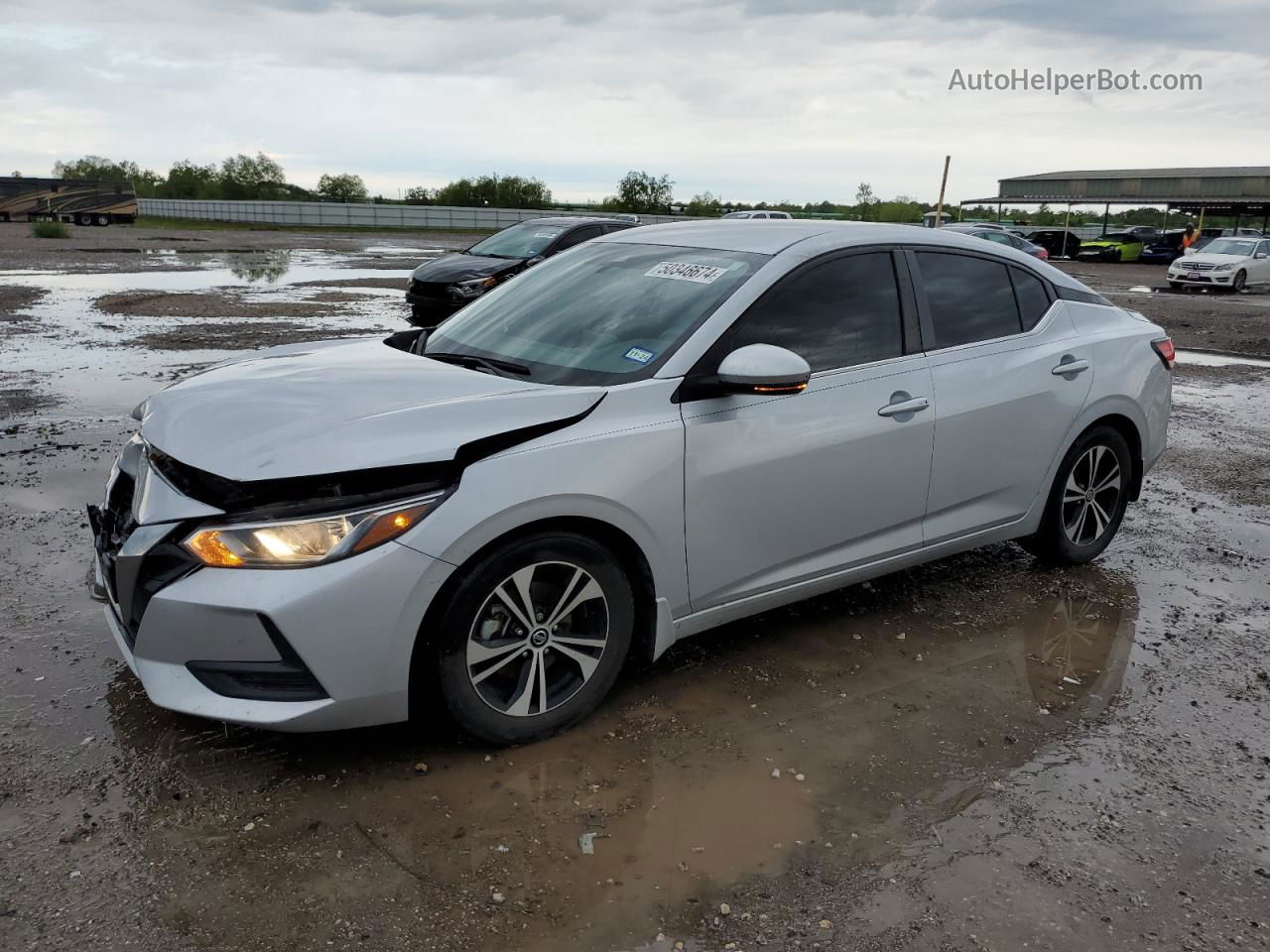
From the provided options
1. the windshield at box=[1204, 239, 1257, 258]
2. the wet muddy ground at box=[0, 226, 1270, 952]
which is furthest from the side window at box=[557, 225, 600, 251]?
the windshield at box=[1204, 239, 1257, 258]

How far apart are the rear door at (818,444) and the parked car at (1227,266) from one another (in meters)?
25.9

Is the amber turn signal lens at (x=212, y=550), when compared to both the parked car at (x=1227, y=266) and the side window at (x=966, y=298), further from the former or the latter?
the parked car at (x=1227, y=266)

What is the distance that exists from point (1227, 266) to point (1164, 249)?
1630 cm

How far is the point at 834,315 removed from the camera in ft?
13.2

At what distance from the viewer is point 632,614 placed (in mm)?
3494

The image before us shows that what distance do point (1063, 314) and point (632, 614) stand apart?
2792mm

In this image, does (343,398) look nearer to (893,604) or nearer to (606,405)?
(606,405)

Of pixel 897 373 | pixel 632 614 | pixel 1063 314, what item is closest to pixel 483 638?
pixel 632 614

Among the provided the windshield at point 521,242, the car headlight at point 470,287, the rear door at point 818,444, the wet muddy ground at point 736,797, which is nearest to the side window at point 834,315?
the rear door at point 818,444

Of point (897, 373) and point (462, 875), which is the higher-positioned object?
point (897, 373)

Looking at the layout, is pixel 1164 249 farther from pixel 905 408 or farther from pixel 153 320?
pixel 905 408

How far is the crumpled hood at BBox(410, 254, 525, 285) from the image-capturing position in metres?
12.8

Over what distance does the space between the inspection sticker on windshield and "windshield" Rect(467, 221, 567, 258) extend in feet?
31.2

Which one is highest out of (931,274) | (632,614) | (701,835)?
(931,274)
